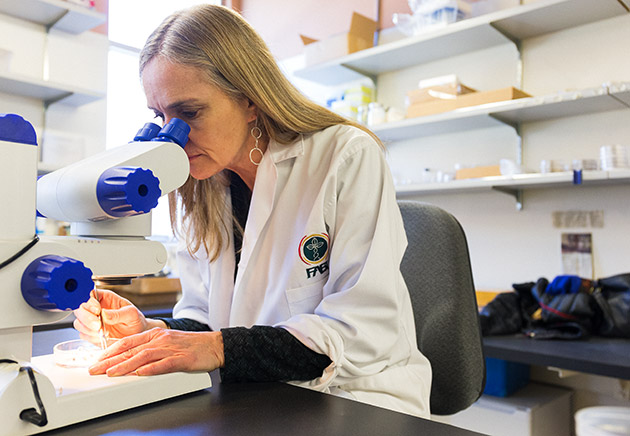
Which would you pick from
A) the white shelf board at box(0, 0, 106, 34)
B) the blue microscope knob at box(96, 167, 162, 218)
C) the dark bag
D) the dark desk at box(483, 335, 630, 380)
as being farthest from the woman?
the white shelf board at box(0, 0, 106, 34)

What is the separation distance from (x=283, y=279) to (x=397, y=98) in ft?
7.34

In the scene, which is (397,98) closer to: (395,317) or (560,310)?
(560,310)

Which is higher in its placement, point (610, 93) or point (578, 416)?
point (610, 93)

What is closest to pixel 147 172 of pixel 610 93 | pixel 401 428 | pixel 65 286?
pixel 65 286

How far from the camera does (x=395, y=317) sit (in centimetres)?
87

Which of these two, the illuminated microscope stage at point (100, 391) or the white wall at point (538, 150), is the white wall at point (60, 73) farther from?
the illuminated microscope stage at point (100, 391)

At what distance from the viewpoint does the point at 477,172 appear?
236 centimetres

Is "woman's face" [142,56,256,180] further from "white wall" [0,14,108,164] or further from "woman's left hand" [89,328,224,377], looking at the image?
"white wall" [0,14,108,164]

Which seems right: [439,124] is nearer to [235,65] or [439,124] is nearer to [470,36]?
[470,36]

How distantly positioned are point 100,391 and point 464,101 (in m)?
2.16

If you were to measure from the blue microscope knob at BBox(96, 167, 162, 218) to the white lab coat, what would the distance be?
1.06 ft

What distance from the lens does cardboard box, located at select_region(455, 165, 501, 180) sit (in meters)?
2.30

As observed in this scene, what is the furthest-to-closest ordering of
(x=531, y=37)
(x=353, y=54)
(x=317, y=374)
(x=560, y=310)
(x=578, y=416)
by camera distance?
(x=353, y=54), (x=531, y=37), (x=560, y=310), (x=578, y=416), (x=317, y=374)

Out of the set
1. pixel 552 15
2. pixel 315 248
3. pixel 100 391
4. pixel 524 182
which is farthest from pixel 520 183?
pixel 100 391
